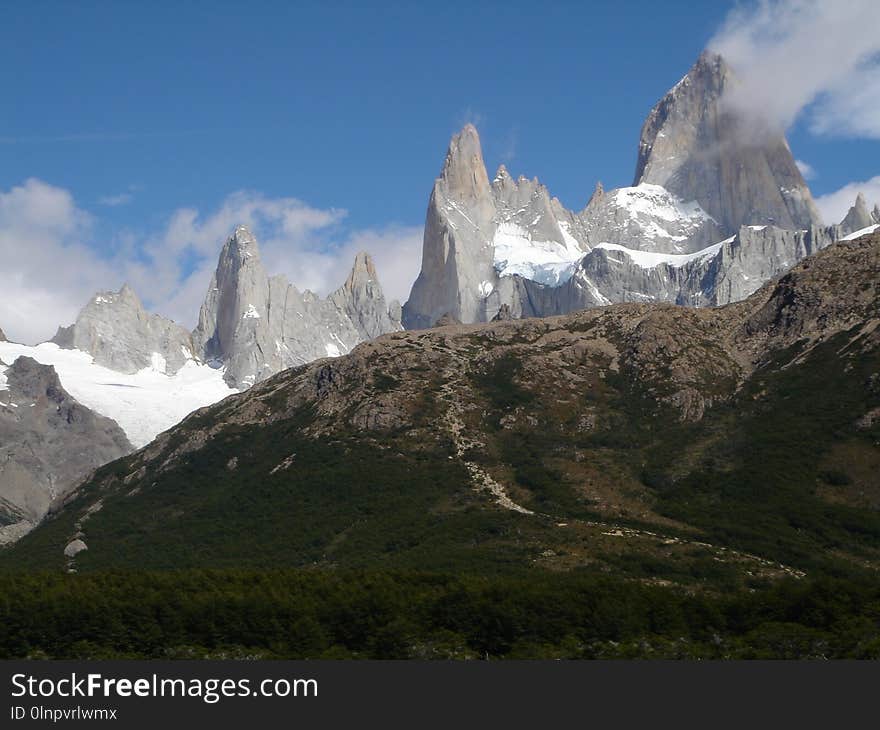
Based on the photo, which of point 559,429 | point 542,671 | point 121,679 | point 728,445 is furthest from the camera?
point 559,429

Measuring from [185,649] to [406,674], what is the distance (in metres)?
35.8

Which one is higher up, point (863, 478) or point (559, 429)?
point (559, 429)

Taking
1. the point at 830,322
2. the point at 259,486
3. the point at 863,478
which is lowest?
the point at 863,478

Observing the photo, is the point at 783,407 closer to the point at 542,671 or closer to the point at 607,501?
the point at 607,501

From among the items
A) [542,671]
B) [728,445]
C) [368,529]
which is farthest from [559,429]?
[542,671]

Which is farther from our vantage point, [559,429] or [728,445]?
[559,429]

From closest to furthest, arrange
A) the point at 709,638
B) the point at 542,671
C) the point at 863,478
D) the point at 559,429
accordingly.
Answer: the point at 542,671 → the point at 709,638 → the point at 863,478 → the point at 559,429

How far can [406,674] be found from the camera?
75.4 metres

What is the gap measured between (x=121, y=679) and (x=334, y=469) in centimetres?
11099

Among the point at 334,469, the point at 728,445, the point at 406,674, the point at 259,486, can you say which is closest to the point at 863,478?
the point at 728,445

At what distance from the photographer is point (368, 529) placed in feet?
528

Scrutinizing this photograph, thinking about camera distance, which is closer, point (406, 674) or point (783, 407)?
point (406, 674)

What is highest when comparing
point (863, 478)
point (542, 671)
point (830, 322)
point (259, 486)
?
point (830, 322)

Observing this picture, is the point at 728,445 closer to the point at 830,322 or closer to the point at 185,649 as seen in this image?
the point at 830,322
